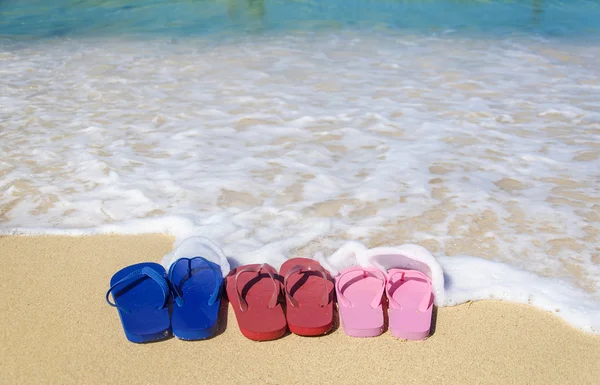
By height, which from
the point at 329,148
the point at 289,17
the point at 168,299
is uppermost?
the point at 168,299

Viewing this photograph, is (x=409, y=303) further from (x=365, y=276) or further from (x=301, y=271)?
(x=301, y=271)

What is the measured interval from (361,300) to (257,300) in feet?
1.31

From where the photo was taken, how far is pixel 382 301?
7.29 feet

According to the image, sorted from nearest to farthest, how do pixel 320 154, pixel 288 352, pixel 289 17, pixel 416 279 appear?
pixel 288 352 → pixel 416 279 → pixel 320 154 → pixel 289 17

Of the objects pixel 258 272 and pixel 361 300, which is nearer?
pixel 361 300

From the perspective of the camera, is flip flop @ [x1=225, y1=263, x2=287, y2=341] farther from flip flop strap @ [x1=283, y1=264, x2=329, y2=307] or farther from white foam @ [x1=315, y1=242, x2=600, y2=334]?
white foam @ [x1=315, y1=242, x2=600, y2=334]

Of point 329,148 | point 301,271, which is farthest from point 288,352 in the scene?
point 329,148

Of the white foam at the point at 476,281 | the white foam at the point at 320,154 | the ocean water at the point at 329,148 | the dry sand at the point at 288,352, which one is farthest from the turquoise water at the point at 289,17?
the dry sand at the point at 288,352

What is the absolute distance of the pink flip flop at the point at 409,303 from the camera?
6.76 feet

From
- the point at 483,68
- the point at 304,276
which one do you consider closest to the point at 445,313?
the point at 304,276

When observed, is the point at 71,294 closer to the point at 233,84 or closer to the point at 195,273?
the point at 195,273

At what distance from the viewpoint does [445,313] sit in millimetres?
2197

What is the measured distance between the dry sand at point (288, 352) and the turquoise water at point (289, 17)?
5.81 metres

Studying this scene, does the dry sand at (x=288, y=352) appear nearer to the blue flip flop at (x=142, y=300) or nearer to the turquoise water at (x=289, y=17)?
the blue flip flop at (x=142, y=300)
